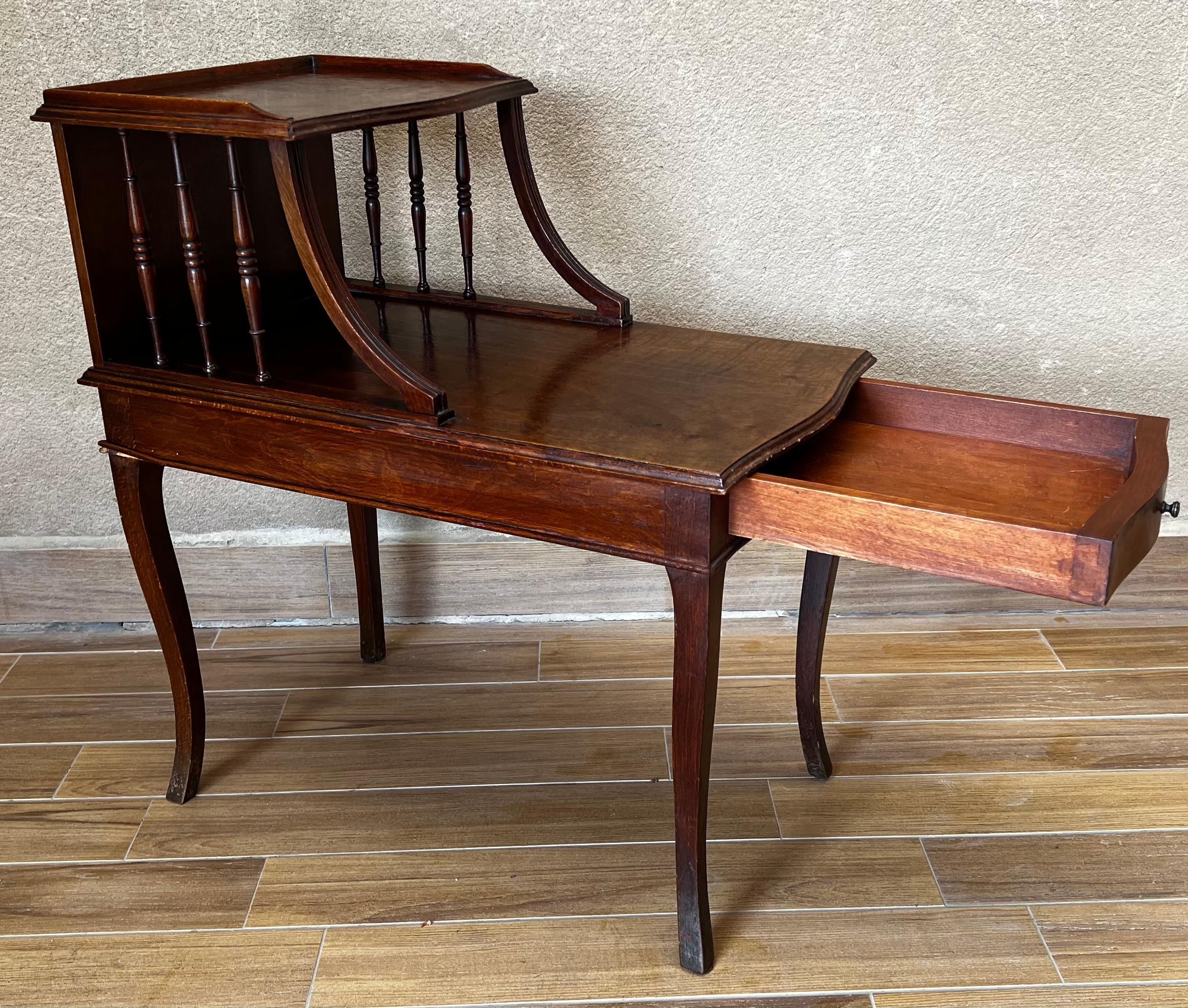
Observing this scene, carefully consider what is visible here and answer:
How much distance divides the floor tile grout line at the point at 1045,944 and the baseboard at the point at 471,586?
876 millimetres

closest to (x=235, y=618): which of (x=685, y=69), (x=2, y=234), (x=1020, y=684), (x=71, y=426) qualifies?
(x=71, y=426)

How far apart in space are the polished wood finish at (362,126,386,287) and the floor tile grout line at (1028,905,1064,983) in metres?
1.45

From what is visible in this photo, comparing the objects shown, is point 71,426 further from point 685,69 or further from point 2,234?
point 685,69

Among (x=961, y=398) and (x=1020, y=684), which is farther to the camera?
(x=1020, y=684)

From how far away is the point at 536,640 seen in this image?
2.53 metres

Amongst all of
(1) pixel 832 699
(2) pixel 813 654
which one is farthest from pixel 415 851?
(1) pixel 832 699

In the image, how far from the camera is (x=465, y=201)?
194 cm

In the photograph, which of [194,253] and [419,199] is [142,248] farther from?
[419,199]

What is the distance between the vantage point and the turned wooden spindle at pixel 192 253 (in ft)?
5.21

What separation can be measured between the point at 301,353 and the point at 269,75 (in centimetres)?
48

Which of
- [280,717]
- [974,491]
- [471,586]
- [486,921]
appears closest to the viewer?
[974,491]

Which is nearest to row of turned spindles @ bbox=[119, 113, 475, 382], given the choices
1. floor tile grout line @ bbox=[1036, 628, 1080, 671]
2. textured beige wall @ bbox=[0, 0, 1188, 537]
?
textured beige wall @ bbox=[0, 0, 1188, 537]

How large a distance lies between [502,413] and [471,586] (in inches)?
42.1

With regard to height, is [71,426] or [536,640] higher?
[71,426]
